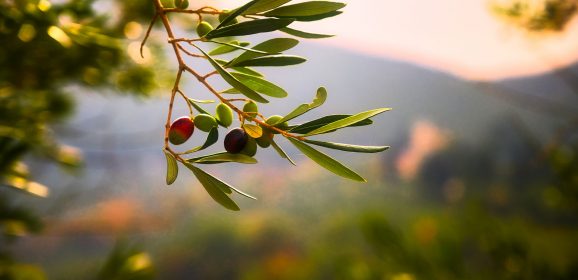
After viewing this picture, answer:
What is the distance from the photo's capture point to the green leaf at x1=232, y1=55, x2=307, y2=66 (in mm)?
265

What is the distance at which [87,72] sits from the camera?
85 centimetres

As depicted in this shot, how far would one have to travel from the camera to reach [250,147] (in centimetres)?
28

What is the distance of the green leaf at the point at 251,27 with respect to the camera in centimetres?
25

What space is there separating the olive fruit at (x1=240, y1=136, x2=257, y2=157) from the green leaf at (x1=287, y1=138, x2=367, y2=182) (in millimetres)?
24

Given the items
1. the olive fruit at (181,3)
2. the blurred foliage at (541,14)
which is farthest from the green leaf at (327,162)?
the blurred foliage at (541,14)

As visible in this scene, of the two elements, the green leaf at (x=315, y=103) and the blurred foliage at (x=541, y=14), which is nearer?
the green leaf at (x=315, y=103)

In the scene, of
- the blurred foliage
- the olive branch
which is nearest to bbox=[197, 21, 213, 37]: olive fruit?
the olive branch

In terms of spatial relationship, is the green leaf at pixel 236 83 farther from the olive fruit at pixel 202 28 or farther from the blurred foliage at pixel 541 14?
the blurred foliage at pixel 541 14

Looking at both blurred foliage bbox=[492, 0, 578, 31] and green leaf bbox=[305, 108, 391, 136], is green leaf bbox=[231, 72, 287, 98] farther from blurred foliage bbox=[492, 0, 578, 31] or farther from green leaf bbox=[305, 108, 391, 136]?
blurred foliage bbox=[492, 0, 578, 31]

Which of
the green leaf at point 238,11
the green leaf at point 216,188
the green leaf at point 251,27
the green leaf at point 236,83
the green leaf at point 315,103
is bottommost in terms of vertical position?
the green leaf at point 216,188

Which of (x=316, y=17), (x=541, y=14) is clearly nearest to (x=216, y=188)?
(x=316, y=17)

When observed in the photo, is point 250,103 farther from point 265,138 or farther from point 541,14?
point 541,14

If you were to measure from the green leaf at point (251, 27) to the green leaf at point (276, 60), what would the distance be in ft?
0.06

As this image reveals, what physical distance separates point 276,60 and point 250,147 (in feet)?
0.19
